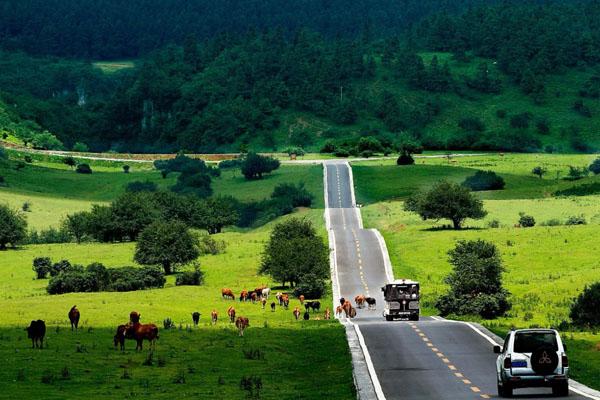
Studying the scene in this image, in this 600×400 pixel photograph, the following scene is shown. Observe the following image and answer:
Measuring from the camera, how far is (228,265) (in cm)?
Result: 10900

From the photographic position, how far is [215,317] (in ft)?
233

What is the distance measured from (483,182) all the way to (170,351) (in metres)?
116

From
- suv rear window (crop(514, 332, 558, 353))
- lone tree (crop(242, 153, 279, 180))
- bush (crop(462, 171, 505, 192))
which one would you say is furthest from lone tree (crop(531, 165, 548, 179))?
suv rear window (crop(514, 332, 558, 353))

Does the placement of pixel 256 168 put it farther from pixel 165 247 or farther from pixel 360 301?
pixel 360 301

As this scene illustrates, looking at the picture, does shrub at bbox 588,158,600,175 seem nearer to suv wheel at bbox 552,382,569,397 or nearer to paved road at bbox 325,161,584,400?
paved road at bbox 325,161,584,400

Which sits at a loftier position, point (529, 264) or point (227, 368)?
point (529, 264)

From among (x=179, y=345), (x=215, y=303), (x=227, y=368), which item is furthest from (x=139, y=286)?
(x=227, y=368)

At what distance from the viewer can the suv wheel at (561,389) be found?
34.4m

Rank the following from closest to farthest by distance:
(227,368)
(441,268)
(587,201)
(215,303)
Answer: (227,368)
(215,303)
(441,268)
(587,201)

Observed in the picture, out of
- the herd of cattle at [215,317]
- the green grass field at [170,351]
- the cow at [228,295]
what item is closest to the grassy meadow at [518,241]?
the herd of cattle at [215,317]

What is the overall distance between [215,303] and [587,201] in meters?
66.2

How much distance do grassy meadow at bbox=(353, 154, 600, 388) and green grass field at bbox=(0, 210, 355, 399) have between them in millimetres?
9029

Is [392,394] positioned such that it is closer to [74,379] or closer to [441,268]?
[74,379]

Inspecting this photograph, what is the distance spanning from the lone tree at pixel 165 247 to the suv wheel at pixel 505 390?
7217cm
